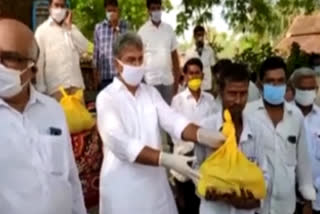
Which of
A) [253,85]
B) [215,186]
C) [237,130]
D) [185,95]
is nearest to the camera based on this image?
[215,186]

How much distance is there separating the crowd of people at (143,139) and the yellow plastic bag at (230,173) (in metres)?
0.05

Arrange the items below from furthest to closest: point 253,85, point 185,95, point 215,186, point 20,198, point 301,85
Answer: point 185,95 → point 253,85 → point 301,85 → point 215,186 → point 20,198

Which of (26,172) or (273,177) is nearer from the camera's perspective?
(26,172)

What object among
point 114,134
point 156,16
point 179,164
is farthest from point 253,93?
point 156,16

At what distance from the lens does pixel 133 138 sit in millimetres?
5500

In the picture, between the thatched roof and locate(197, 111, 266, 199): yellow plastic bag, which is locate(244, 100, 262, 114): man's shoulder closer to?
locate(197, 111, 266, 199): yellow plastic bag

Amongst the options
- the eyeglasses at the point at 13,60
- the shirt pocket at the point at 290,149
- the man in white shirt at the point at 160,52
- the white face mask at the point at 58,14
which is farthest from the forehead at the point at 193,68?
the eyeglasses at the point at 13,60

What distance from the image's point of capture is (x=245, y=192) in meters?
5.16

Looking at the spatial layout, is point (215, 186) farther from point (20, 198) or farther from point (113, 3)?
point (113, 3)

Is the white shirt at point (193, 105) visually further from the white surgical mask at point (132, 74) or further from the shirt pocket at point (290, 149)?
the white surgical mask at point (132, 74)

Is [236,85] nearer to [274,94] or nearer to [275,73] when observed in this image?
[274,94]

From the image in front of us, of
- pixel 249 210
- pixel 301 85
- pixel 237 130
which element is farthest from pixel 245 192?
pixel 301 85

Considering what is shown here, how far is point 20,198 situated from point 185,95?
4.55 metres

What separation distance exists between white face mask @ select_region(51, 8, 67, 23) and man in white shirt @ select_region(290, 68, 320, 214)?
2732 mm
